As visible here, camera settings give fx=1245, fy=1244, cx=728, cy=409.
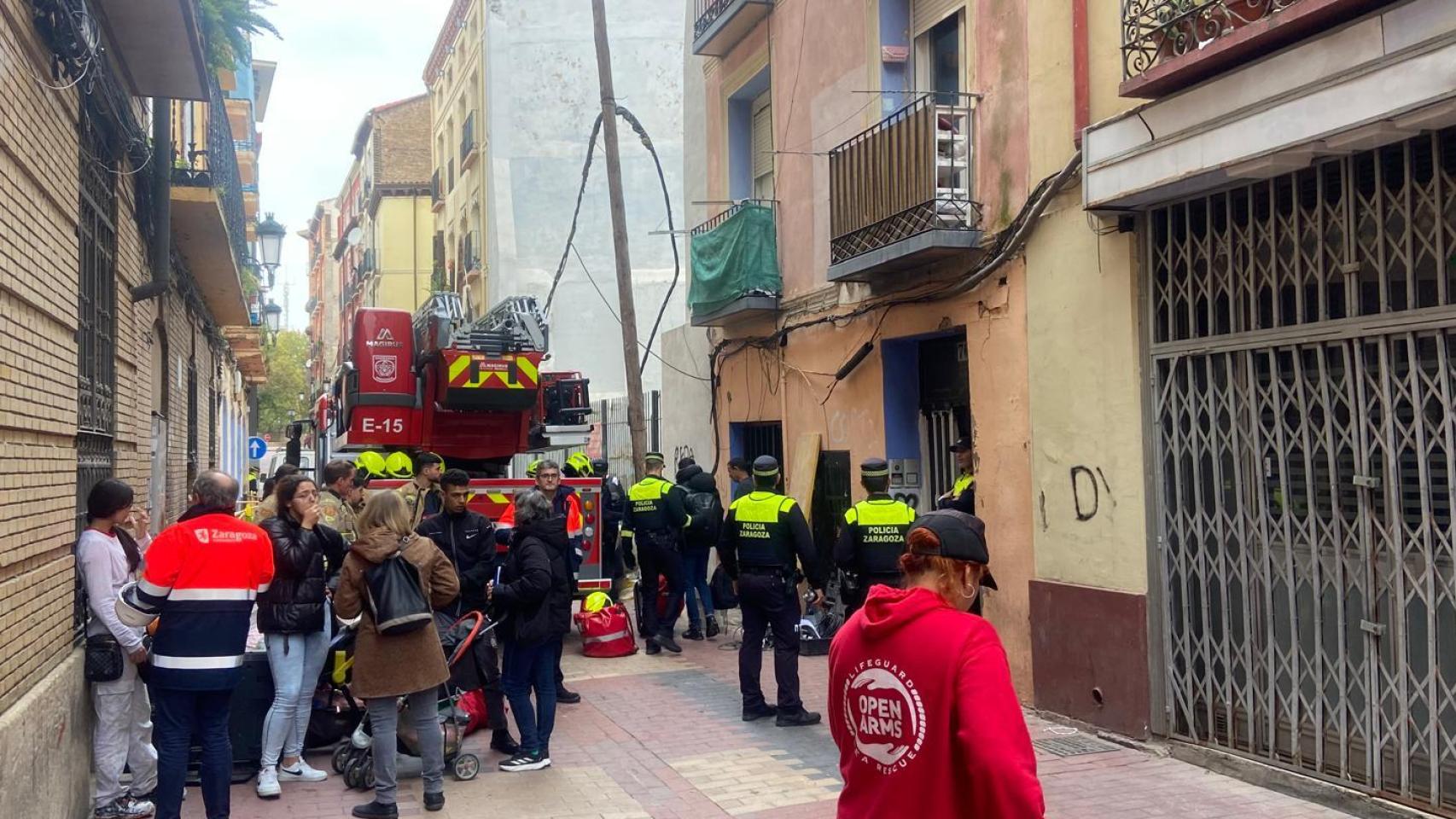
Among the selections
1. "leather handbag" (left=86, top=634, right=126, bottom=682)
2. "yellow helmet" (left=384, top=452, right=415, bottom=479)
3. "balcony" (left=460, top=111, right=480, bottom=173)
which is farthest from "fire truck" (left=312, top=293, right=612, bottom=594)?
"balcony" (left=460, top=111, right=480, bottom=173)

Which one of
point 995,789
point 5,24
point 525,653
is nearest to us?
point 995,789

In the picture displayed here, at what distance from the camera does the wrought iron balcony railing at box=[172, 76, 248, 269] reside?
440 inches

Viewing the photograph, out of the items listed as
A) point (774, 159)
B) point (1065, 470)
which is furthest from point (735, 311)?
point (1065, 470)

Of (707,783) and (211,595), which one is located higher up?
(211,595)

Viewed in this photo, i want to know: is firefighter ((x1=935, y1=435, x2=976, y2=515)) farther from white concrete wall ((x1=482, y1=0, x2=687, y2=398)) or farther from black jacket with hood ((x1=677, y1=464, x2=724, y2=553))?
white concrete wall ((x1=482, y1=0, x2=687, y2=398))

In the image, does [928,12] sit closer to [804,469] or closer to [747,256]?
[747,256]

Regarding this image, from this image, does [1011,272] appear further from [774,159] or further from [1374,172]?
[774,159]

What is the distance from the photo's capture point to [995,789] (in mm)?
2818

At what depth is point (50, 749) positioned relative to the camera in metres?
5.46

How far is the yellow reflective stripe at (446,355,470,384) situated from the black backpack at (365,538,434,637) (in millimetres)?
5259

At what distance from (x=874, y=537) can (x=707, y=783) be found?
1.99 meters

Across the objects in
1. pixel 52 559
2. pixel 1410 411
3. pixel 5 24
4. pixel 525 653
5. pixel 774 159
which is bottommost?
pixel 525 653

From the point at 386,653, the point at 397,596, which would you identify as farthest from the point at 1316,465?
the point at 386,653

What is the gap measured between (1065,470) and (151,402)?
8264 millimetres
